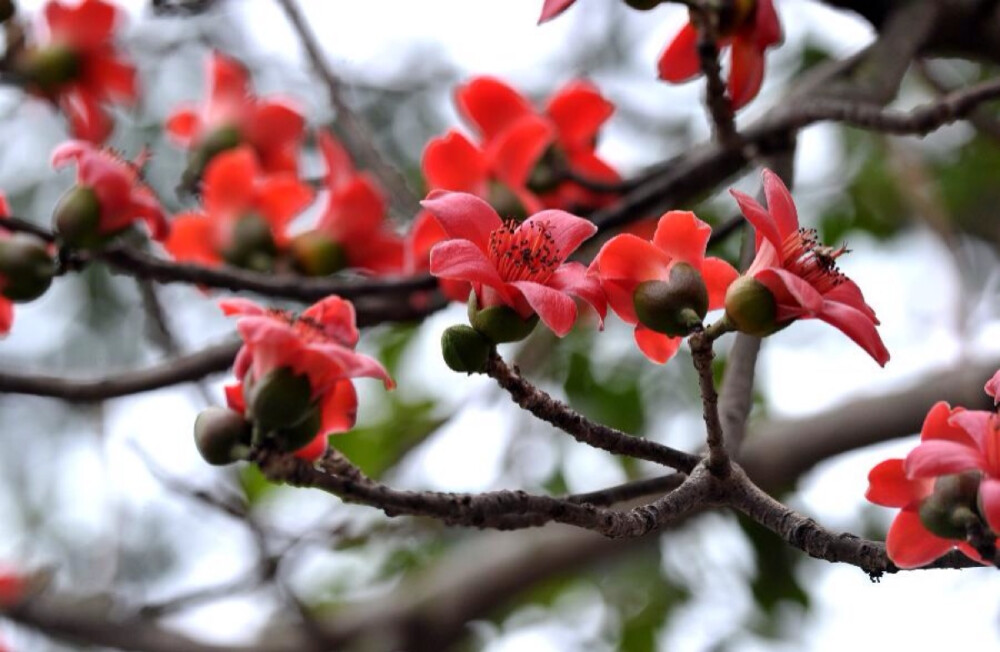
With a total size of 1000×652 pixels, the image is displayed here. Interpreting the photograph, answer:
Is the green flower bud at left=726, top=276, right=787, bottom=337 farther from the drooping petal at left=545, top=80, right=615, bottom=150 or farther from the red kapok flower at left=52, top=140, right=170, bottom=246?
the drooping petal at left=545, top=80, right=615, bottom=150

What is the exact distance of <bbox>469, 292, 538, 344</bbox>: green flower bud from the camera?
914 millimetres

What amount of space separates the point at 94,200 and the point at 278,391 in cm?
58

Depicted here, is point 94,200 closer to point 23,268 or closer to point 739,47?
point 23,268

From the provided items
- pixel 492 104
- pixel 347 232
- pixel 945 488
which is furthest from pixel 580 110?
pixel 945 488

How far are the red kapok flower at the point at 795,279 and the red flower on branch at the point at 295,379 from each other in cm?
29

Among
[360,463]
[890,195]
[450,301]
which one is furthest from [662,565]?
[450,301]

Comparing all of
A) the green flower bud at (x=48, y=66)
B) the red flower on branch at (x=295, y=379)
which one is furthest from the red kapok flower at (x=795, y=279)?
the green flower bud at (x=48, y=66)

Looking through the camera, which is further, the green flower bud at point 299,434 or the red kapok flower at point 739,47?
the red kapok flower at point 739,47

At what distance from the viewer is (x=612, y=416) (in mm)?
2480

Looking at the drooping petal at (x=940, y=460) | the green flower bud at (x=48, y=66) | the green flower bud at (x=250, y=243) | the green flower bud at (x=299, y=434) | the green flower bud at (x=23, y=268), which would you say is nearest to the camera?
the drooping petal at (x=940, y=460)

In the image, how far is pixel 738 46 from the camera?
1.34 m

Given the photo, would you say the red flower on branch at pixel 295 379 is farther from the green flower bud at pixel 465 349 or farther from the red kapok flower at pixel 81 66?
the red kapok flower at pixel 81 66

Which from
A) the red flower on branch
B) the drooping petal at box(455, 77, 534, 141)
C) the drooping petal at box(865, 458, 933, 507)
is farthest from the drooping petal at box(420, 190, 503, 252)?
the drooping petal at box(455, 77, 534, 141)

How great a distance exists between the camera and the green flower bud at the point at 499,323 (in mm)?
914
